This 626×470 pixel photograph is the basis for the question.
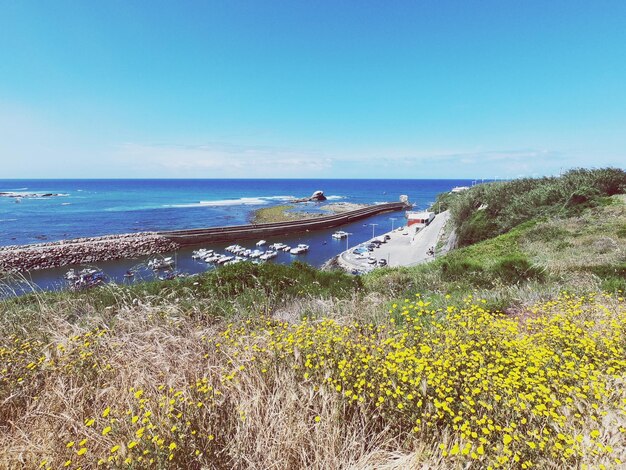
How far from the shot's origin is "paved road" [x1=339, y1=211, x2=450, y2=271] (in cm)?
3422

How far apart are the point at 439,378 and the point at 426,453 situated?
600 mm

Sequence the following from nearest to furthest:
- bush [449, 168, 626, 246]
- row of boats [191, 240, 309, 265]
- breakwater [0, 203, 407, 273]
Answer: bush [449, 168, 626, 246] → breakwater [0, 203, 407, 273] → row of boats [191, 240, 309, 265]

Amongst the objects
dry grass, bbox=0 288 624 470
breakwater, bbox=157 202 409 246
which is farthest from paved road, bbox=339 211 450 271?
dry grass, bbox=0 288 624 470

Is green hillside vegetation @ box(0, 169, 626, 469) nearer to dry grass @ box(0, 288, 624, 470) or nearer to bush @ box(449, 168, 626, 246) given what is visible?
dry grass @ box(0, 288, 624, 470)

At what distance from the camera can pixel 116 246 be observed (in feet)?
139

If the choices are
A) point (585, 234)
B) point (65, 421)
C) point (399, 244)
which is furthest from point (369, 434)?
point (399, 244)

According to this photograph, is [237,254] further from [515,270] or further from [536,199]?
[515,270]

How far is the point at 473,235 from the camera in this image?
24.6 m

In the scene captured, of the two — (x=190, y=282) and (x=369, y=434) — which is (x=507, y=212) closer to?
(x=190, y=282)

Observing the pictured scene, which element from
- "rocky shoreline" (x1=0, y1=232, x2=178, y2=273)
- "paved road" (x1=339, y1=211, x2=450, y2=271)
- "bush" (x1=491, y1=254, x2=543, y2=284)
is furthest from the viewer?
"rocky shoreline" (x1=0, y1=232, x2=178, y2=273)

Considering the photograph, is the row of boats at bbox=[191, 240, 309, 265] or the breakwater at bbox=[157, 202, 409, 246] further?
the breakwater at bbox=[157, 202, 409, 246]

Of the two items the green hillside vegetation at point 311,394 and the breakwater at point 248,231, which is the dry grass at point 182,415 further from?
the breakwater at point 248,231

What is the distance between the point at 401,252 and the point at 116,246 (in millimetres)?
39160

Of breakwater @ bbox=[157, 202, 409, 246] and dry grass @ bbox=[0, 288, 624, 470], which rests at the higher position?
dry grass @ bbox=[0, 288, 624, 470]
